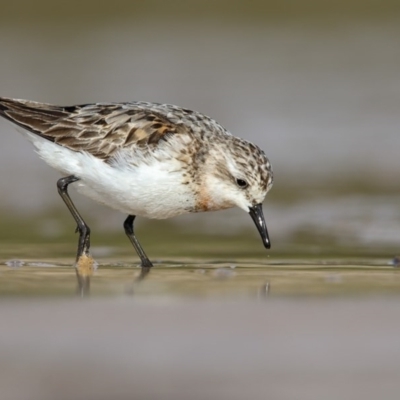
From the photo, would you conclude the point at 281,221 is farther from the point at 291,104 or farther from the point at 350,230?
the point at 291,104

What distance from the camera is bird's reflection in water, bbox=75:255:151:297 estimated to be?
7602mm

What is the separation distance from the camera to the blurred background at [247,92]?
436 inches

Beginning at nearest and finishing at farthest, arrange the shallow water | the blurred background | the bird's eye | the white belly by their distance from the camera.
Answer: the shallow water < the white belly < the bird's eye < the blurred background

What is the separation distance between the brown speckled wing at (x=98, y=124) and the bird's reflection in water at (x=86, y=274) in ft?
2.75

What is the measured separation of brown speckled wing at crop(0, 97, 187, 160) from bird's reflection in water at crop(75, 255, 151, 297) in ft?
2.75

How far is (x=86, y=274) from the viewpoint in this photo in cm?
844

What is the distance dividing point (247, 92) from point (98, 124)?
913 centimetres

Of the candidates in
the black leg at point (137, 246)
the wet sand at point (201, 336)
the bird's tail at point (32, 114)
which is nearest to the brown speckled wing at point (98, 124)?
the bird's tail at point (32, 114)

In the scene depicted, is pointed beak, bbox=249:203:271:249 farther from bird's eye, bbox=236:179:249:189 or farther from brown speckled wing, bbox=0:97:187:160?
brown speckled wing, bbox=0:97:187:160

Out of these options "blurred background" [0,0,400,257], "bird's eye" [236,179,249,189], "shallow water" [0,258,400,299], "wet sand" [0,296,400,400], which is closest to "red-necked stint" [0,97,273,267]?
"bird's eye" [236,179,249,189]

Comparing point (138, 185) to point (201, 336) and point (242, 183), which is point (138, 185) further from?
point (201, 336)

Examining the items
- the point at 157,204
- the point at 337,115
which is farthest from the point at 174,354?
the point at 337,115

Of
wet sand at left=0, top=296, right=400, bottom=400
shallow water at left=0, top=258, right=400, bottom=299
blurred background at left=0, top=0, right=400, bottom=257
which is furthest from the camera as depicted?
blurred background at left=0, top=0, right=400, bottom=257

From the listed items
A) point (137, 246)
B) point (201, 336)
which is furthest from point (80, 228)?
point (201, 336)
